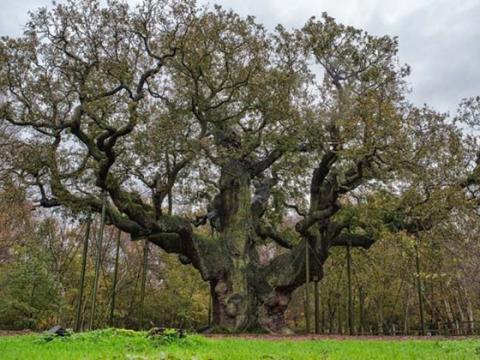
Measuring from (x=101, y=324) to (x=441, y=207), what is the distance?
76.3 ft

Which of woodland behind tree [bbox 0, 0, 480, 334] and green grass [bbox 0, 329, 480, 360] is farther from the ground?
woodland behind tree [bbox 0, 0, 480, 334]

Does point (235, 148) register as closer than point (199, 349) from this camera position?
No

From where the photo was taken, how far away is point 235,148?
1639cm

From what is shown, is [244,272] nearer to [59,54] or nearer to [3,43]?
[59,54]

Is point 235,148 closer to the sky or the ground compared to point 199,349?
closer to the sky

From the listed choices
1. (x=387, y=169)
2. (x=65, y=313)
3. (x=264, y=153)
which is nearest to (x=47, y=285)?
(x=65, y=313)

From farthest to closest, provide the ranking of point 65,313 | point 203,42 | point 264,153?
point 65,313
point 264,153
point 203,42

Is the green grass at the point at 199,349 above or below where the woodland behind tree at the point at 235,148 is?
below

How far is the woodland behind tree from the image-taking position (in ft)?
41.4

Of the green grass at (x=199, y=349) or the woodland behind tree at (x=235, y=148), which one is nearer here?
the green grass at (x=199, y=349)

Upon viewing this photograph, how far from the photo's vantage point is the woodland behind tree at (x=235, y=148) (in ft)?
41.4

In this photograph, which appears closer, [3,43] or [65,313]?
[3,43]

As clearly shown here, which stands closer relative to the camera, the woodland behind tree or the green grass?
the green grass

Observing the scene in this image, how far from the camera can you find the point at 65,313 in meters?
27.7
